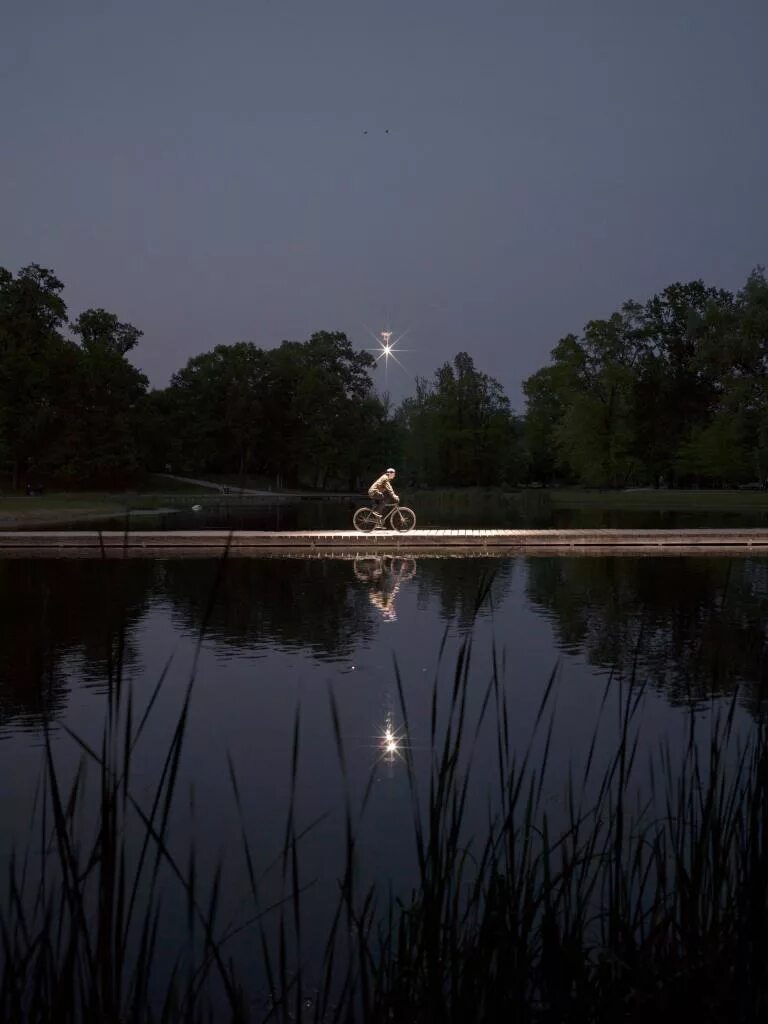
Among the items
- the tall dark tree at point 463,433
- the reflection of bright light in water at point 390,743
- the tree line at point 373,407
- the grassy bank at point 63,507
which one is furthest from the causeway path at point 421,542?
the tall dark tree at point 463,433

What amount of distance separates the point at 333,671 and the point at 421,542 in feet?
42.1

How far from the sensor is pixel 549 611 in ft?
43.7

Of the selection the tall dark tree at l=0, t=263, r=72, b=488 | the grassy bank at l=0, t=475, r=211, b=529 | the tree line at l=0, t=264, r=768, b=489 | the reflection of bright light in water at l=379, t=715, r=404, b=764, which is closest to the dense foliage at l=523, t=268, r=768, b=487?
the tree line at l=0, t=264, r=768, b=489

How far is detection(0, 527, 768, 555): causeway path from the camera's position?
70.8 feet

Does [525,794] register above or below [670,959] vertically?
below

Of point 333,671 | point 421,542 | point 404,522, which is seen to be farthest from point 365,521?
point 333,671

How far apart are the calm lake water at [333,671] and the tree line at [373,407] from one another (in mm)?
37830

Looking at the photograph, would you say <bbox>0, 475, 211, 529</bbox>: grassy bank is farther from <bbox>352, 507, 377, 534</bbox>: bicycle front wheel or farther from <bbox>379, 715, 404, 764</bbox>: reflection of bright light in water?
<bbox>379, 715, 404, 764</bbox>: reflection of bright light in water

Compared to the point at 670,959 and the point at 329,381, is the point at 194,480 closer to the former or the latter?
the point at 329,381

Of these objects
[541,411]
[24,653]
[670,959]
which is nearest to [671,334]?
[541,411]

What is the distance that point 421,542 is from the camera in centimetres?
2214

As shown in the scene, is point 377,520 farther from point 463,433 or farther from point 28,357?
point 463,433

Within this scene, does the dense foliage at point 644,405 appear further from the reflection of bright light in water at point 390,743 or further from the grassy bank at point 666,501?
the reflection of bright light in water at point 390,743

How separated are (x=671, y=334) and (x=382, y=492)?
56.9 metres
